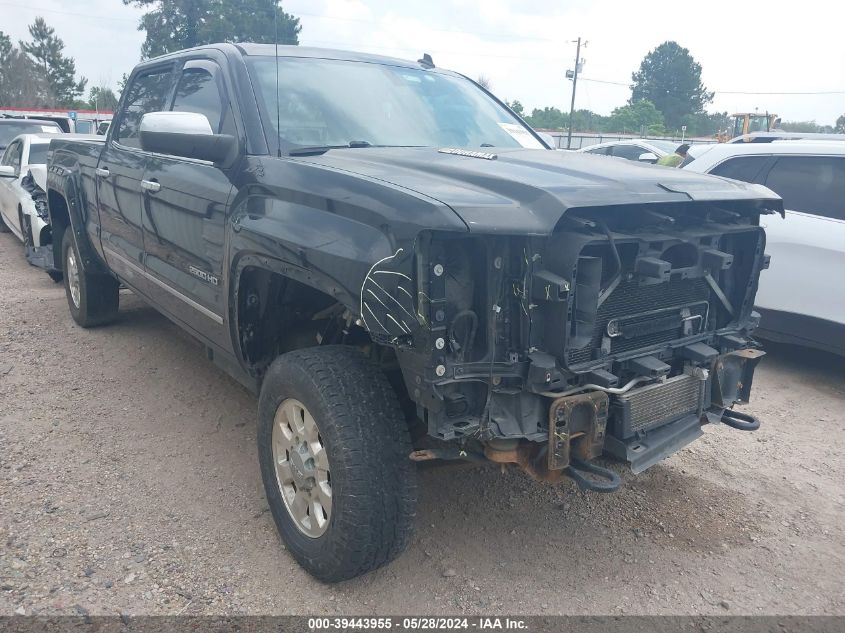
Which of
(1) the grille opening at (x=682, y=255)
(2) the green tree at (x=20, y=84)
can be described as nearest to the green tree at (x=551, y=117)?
(2) the green tree at (x=20, y=84)

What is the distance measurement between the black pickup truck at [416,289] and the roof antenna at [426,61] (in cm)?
57

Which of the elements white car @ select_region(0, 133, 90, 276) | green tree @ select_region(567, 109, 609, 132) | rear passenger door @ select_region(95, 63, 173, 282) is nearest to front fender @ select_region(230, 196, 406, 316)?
rear passenger door @ select_region(95, 63, 173, 282)

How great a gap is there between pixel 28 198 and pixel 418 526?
22.3 feet

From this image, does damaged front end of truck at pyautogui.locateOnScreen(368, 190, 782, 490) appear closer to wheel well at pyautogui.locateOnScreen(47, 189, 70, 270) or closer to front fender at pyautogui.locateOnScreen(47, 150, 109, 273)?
front fender at pyautogui.locateOnScreen(47, 150, 109, 273)

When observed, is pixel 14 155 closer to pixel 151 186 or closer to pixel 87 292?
pixel 87 292

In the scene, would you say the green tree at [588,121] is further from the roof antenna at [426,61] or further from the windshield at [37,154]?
the roof antenna at [426,61]

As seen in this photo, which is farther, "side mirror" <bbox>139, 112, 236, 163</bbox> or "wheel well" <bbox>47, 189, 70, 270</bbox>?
"wheel well" <bbox>47, 189, 70, 270</bbox>

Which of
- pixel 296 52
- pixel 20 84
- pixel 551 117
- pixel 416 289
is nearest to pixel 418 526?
pixel 416 289

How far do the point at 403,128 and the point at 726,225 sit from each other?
1.59 meters

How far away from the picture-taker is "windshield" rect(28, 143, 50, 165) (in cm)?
900

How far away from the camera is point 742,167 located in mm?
5641

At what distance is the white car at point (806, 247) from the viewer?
503cm

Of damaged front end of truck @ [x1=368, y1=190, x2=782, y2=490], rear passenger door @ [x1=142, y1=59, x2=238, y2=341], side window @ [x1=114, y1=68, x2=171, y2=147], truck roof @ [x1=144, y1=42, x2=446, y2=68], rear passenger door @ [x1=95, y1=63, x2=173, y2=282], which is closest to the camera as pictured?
damaged front end of truck @ [x1=368, y1=190, x2=782, y2=490]

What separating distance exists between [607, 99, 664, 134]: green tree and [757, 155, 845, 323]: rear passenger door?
5512cm
